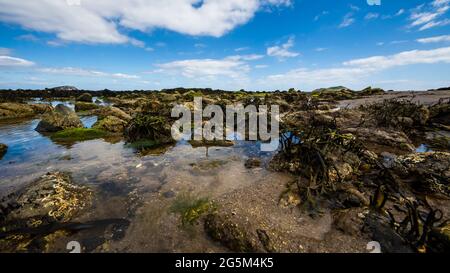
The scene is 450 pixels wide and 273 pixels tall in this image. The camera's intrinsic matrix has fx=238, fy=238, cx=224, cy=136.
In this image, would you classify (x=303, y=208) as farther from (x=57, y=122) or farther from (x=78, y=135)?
(x=57, y=122)

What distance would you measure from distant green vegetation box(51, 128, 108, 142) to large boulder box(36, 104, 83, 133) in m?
1.66

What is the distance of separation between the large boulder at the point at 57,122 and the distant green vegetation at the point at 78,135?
65.2 inches

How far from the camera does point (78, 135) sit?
10.8 metres

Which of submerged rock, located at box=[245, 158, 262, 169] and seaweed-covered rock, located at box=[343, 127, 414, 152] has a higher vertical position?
seaweed-covered rock, located at box=[343, 127, 414, 152]

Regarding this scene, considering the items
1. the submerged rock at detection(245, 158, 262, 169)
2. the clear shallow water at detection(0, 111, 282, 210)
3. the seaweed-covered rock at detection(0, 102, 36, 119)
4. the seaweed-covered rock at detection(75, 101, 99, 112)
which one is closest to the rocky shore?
the submerged rock at detection(245, 158, 262, 169)

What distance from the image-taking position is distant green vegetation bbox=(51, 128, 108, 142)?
10453 mm

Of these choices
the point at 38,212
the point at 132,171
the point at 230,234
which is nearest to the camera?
the point at 230,234

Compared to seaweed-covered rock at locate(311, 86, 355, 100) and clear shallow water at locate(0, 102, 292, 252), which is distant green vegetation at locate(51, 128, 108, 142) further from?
seaweed-covered rock at locate(311, 86, 355, 100)

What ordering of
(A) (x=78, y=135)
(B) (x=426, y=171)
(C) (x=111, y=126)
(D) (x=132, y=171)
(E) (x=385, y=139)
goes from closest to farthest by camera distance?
(B) (x=426, y=171) → (D) (x=132, y=171) → (E) (x=385, y=139) → (A) (x=78, y=135) → (C) (x=111, y=126)

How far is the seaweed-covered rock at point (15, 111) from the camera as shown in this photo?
18275mm

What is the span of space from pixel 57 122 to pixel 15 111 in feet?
35.2

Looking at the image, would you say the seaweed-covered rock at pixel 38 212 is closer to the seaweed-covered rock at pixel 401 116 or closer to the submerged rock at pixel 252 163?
the submerged rock at pixel 252 163

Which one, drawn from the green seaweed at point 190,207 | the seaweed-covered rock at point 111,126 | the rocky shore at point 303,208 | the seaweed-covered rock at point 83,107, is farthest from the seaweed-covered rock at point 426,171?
the seaweed-covered rock at point 83,107

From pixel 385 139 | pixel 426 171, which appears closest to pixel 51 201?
pixel 426 171
